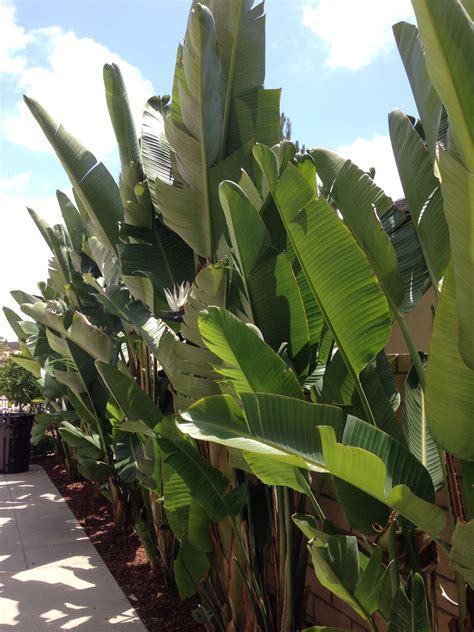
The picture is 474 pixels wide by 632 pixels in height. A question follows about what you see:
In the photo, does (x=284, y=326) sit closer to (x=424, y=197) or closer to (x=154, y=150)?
(x=424, y=197)

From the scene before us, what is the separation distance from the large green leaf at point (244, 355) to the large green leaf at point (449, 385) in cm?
58

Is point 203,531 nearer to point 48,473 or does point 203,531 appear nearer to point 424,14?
point 424,14

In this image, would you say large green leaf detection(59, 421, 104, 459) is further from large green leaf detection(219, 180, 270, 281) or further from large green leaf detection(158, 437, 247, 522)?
large green leaf detection(219, 180, 270, 281)

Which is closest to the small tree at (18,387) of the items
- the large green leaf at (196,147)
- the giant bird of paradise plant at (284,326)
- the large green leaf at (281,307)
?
the giant bird of paradise plant at (284,326)

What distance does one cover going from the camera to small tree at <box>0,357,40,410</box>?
1201 centimetres

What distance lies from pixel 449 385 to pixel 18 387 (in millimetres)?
11379

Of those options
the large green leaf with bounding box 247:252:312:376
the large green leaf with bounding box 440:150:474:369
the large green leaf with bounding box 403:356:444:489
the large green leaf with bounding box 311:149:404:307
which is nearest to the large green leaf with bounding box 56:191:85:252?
the large green leaf with bounding box 247:252:312:376

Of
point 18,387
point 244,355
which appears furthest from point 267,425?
point 18,387

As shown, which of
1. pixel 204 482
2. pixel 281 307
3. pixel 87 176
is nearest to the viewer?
pixel 281 307

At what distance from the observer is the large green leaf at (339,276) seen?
214 centimetres

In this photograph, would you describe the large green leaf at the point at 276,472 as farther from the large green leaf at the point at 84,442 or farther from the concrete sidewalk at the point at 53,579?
the large green leaf at the point at 84,442

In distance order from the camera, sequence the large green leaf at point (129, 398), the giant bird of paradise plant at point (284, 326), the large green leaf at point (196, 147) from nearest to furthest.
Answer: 1. the giant bird of paradise plant at point (284, 326)
2. the large green leaf at point (196, 147)
3. the large green leaf at point (129, 398)

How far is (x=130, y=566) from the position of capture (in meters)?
5.52

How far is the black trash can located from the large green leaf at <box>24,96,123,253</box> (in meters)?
7.47
